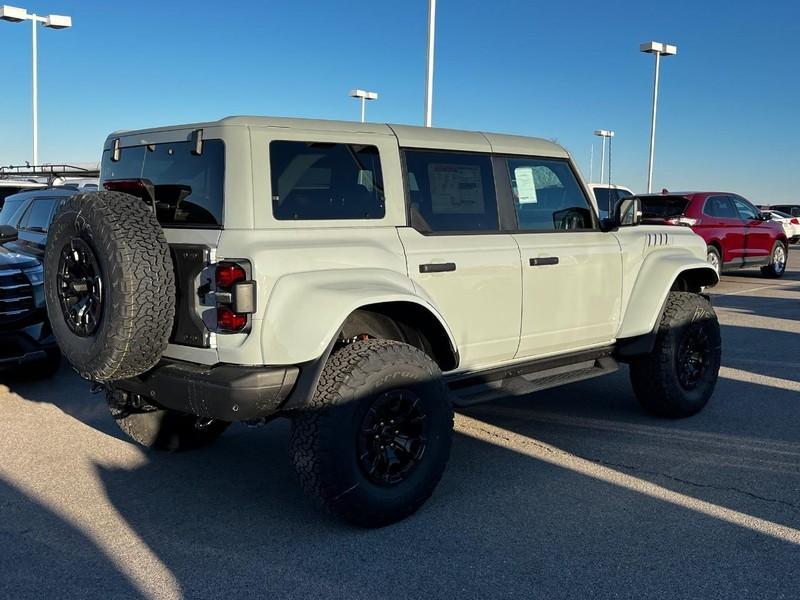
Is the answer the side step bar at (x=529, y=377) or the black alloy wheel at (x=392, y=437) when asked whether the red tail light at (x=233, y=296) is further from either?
the side step bar at (x=529, y=377)

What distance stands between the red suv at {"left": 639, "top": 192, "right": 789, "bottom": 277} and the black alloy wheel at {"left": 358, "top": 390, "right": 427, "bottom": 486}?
1078 centimetres

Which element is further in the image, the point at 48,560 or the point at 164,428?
the point at 164,428

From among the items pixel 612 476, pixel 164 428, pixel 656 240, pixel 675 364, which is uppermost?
pixel 656 240

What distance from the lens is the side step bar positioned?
4.38 metres

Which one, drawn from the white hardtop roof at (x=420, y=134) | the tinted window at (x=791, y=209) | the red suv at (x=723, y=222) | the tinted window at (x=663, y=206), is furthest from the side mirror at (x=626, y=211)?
the tinted window at (x=791, y=209)

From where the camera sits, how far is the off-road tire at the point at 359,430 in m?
3.52

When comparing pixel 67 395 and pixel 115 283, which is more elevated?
pixel 115 283

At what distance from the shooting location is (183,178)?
12.6ft

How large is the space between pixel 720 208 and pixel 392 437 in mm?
12636

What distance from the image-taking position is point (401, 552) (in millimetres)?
3518

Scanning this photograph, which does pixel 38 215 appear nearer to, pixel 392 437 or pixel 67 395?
pixel 67 395

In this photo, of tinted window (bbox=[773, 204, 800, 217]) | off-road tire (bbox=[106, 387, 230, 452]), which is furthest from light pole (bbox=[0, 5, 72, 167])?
tinted window (bbox=[773, 204, 800, 217])

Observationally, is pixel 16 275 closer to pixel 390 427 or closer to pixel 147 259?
pixel 147 259

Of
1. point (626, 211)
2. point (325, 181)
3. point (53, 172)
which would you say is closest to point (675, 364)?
point (626, 211)
